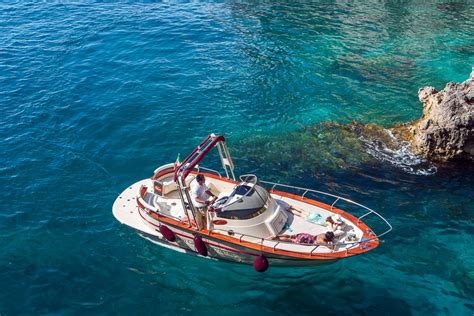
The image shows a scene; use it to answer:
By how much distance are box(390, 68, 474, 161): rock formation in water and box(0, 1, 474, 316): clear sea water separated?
1015mm

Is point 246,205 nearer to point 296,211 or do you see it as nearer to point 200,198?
point 200,198

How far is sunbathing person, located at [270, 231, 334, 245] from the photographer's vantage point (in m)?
17.0

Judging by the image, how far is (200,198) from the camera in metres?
18.4

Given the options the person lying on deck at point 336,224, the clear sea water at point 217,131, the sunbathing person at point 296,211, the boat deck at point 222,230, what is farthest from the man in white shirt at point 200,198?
the person lying on deck at point 336,224

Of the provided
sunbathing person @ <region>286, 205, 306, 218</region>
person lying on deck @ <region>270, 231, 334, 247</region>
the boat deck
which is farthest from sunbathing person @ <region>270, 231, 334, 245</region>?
sunbathing person @ <region>286, 205, 306, 218</region>

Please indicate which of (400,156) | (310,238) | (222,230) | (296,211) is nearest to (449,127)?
(400,156)

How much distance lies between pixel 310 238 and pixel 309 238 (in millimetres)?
48

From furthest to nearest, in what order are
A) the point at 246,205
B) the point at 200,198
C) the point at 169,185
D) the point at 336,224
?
the point at 169,185
the point at 200,198
the point at 336,224
the point at 246,205

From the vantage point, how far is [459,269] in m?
18.1

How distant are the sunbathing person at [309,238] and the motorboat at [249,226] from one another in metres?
0.05

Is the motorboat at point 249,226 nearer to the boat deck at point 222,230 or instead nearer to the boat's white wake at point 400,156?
the boat deck at point 222,230

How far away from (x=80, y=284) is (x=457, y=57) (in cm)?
3529

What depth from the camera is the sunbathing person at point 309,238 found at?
1700 centimetres

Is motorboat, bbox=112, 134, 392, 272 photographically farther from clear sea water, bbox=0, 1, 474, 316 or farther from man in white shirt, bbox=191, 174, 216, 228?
clear sea water, bbox=0, 1, 474, 316
